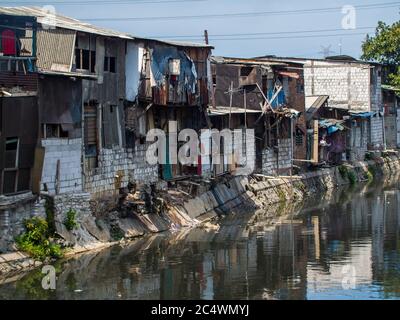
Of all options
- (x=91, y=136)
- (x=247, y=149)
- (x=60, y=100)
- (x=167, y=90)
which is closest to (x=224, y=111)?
(x=247, y=149)

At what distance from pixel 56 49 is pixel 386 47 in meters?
37.8

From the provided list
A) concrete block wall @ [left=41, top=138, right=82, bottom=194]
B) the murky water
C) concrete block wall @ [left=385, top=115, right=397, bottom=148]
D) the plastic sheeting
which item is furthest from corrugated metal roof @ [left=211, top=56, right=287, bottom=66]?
concrete block wall @ [left=385, top=115, right=397, bottom=148]

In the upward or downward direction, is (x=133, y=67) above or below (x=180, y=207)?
above

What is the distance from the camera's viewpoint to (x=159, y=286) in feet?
69.6

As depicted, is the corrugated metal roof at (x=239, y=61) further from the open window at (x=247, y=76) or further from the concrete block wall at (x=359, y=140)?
the concrete block wall at (x=359, y=140)

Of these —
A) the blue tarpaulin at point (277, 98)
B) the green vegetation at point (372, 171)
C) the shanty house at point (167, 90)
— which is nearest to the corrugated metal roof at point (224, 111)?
the shanty house at point (167, 90)

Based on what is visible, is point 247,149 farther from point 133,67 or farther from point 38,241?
point 38,241

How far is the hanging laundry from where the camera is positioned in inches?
882

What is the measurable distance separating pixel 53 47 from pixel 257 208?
559 inches

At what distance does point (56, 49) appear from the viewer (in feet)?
85.1

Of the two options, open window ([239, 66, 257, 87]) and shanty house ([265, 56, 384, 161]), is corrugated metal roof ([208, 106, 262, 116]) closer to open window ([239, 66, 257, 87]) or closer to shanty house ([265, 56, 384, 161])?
open window ([239, 66, 257, 87])

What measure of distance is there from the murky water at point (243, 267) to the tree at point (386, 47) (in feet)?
95.0
